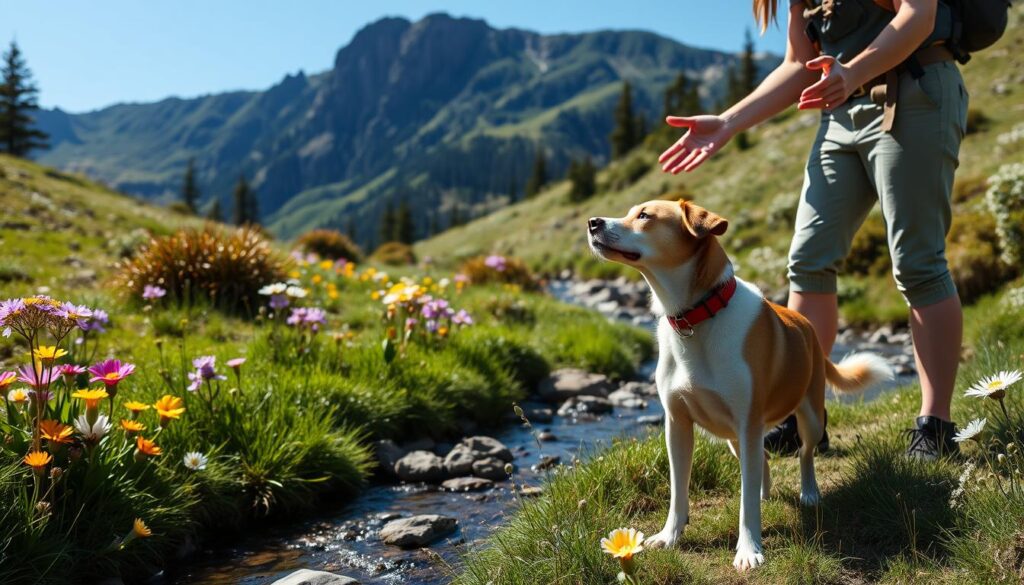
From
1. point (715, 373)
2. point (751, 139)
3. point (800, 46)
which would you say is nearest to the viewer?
point (715, 373)

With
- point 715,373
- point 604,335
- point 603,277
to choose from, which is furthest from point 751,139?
point 715,373

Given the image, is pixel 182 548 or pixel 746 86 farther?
pixel 746 86

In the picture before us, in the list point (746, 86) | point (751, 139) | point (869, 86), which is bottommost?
point (869, 86)

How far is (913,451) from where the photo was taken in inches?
157

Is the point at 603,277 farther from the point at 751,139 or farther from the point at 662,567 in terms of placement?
the point at 662,567

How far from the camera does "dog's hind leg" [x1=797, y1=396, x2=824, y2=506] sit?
3.62 meters

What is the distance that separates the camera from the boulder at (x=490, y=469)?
549cm

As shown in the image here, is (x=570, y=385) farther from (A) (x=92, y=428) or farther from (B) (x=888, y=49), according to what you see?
(A) (x=92, y=428)

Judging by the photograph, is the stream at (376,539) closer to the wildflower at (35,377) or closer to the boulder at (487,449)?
the boulder at (487,449)

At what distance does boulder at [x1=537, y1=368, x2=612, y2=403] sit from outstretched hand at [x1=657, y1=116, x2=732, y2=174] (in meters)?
5.12

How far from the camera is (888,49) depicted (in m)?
3.57

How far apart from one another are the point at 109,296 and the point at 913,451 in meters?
9.24

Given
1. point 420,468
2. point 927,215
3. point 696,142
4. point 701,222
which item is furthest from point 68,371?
point 927,215

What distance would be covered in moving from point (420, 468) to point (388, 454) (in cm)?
41
